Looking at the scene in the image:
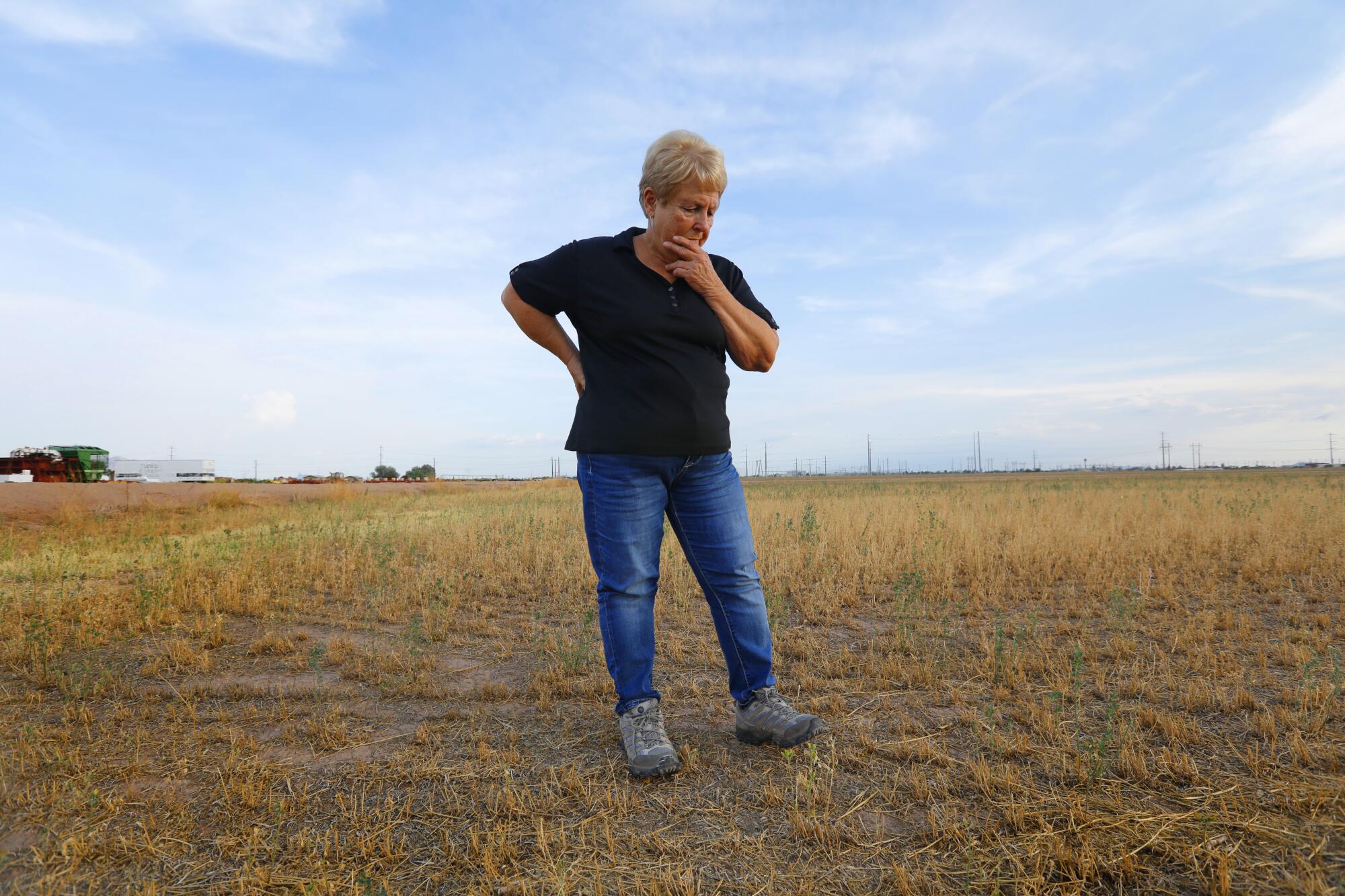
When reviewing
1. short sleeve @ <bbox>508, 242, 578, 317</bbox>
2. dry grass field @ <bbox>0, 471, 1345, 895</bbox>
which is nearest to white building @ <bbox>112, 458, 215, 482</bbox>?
dry grass field @ <bbox>0, 471, 1345, 895</bbox>

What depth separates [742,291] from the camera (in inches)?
121

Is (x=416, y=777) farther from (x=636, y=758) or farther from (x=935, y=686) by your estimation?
(x=935, y=686)

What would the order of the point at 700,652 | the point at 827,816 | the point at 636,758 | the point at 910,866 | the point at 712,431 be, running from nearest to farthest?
Answer: 1. the point at 910,866
2. the point at 827,816
3. the point at 636,758
4. the point at 712,431
5. the point at 700,652

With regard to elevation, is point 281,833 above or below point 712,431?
below

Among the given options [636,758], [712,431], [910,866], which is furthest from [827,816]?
[712,431]

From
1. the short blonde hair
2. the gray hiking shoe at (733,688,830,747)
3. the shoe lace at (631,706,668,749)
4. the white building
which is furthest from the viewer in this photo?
the white building

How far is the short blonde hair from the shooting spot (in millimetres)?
2568

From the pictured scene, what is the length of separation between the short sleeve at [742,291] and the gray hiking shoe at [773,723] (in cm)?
155

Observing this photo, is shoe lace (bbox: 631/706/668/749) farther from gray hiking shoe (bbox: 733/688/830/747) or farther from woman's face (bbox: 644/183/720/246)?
woman's face (bbox: 644/183/720/246)

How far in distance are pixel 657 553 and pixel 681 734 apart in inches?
32.9

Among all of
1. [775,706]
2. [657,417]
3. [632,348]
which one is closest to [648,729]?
[775,706]

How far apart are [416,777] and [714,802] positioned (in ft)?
3.65

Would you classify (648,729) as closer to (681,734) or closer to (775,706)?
(681,734)

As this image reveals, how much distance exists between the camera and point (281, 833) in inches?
90.2
